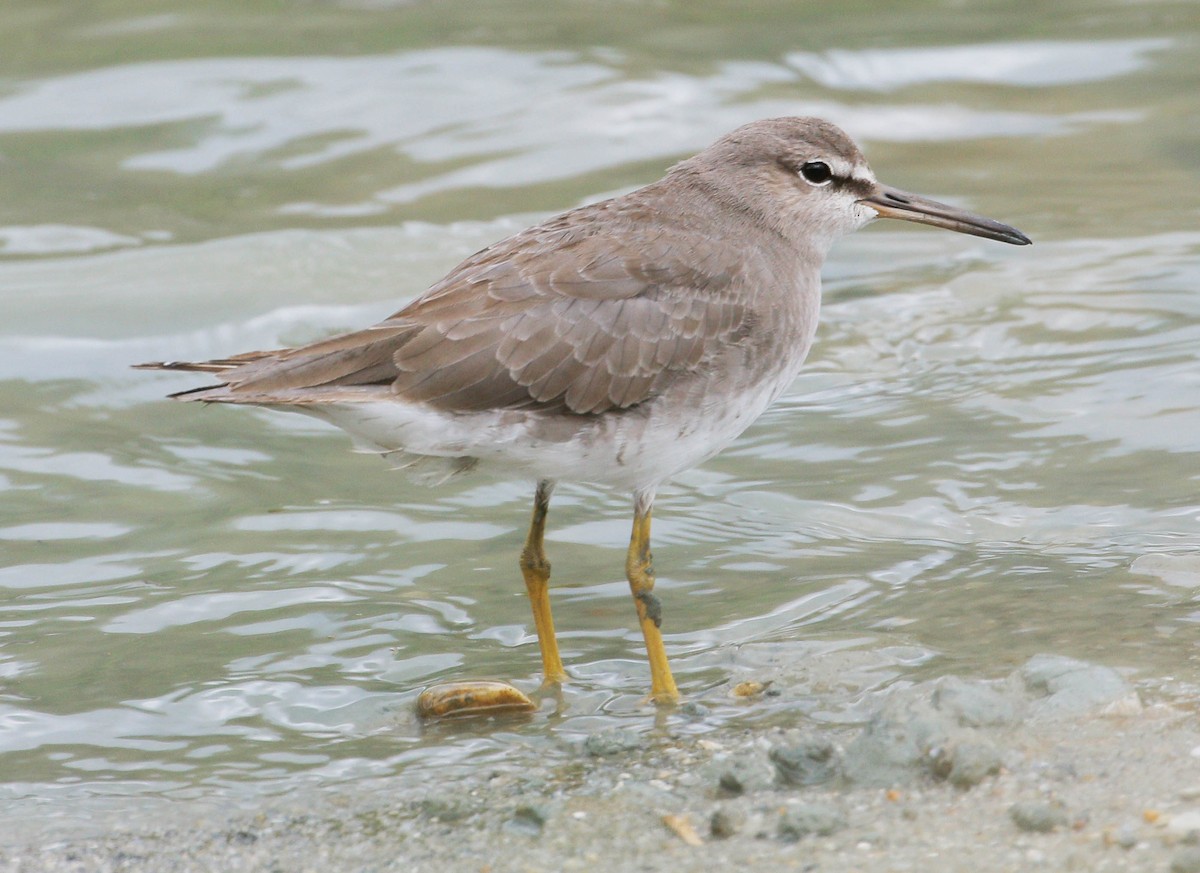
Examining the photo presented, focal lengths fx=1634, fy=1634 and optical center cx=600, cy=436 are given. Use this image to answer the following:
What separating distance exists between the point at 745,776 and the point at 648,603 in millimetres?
1539

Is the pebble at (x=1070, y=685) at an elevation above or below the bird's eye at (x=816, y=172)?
below

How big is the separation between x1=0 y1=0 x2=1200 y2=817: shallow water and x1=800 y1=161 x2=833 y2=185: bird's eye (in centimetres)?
180

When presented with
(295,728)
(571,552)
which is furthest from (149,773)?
(571,552)

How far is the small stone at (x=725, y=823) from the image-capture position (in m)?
5.00

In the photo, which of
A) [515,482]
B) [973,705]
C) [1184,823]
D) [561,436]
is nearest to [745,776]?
[973,705]

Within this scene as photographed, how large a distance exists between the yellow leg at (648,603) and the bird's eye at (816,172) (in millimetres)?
1646

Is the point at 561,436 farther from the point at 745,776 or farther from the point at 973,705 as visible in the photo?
the point at 973,705

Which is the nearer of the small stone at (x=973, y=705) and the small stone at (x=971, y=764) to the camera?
the small stone at (x=971, y=764)

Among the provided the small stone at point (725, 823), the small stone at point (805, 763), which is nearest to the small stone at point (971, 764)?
the small stone at point (805, 763)

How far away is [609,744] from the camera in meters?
5.87

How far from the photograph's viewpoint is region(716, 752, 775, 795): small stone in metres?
5.29

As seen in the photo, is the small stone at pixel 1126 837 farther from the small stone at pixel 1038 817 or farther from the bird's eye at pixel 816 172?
the bird's eye at pixel 816 172

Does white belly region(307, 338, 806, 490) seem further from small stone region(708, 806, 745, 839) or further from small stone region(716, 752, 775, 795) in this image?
small stone region(708, 806, 745, 839)

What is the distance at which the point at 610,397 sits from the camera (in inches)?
254
